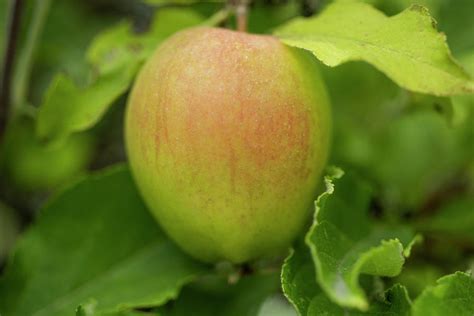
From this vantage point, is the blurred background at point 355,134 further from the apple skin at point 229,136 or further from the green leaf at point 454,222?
the apple skin at point 229,136

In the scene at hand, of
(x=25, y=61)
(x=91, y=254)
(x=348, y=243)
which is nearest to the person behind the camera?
(x=348, y=243)

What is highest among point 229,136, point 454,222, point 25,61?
point 229,136

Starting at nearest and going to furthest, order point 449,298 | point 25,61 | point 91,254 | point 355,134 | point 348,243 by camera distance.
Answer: point 449,298
point 348,243
point 91,254
point 25,61
point 355,134

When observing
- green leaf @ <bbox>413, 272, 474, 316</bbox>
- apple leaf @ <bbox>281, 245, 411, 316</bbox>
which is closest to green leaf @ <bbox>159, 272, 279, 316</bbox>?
apple leaf @ <bbox>281, 245, 411, 316</bbox>

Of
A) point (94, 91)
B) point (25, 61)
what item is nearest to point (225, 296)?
point (94, 91)

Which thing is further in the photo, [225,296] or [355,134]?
[355,134]

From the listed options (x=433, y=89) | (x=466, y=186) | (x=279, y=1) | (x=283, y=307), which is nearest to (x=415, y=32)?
(x=433, y=89)

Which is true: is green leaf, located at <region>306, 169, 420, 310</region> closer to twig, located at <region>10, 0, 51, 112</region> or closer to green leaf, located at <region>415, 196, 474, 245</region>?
green leaf, located at <region>415, 196, 474, 245</region>

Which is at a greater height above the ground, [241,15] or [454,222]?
[241,15]

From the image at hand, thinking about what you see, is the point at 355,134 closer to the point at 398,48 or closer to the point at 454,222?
the point at 454,222
